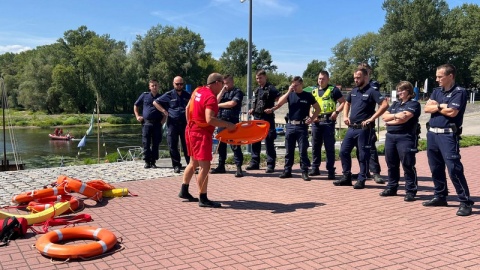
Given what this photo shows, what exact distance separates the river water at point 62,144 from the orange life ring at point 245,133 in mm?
20803

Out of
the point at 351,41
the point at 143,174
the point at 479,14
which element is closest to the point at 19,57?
the point at 351,41

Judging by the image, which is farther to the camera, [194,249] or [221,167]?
[221,167]

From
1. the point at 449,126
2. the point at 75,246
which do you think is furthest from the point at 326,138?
the point at 75,246

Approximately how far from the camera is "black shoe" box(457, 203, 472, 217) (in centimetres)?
579

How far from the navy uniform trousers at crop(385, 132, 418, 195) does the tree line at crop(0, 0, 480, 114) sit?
53762 mm

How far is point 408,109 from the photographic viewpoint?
21.1ft

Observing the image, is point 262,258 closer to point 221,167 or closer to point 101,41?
point 221,167

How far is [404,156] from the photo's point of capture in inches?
256

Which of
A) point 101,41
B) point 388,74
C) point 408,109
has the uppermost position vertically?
point 101,41

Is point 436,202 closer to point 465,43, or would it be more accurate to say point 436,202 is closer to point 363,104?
point 363,104

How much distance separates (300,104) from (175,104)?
2.62 m

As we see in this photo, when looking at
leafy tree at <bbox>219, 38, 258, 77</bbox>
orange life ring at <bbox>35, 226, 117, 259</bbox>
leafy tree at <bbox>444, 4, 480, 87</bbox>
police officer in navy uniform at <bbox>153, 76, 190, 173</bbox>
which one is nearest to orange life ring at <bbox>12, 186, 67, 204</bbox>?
orange life ring at <bbox>35, 226, 117, 259</bbox>

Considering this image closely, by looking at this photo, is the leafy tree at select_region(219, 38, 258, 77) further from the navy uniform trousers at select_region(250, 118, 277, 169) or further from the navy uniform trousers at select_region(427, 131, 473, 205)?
the navy uniform trousers at select_region(427, 131, 473, 205)

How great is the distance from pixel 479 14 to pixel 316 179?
58.5 m
